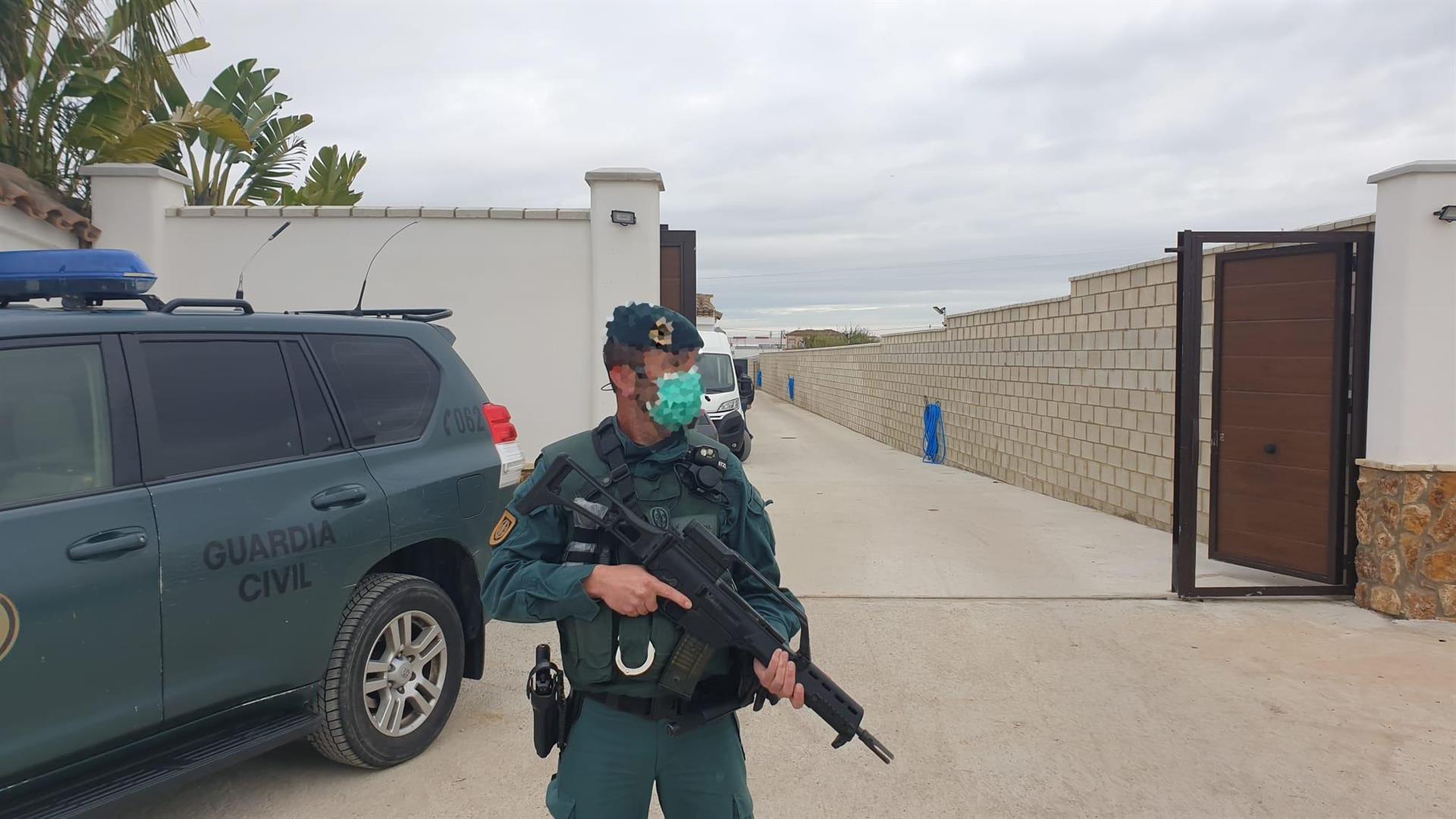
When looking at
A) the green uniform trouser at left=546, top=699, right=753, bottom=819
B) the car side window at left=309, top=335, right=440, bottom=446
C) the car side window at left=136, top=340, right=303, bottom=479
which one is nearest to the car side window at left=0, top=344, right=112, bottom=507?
the car side window at left=136, top=340, right=303, bottom=479

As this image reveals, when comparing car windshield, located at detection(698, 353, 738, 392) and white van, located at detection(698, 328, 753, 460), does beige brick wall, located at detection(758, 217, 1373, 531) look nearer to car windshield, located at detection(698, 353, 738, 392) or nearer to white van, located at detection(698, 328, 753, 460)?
white van, located at detection(698, 328, 753, 460)

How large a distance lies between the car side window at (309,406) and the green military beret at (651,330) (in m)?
1.88

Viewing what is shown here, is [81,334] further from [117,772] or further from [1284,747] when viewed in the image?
[1284,747]

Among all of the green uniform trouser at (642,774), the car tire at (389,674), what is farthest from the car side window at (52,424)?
the green uniform trouser at (642,774)

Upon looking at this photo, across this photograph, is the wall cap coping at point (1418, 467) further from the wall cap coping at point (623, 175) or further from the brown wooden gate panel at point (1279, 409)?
the wall cap coping at point (623, 175)

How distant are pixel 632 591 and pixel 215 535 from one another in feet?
5.79

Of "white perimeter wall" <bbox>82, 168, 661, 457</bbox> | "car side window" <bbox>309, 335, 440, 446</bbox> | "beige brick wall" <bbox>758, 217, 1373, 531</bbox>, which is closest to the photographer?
"car side window" <bbox>309, 335, 440, 446</bbox>

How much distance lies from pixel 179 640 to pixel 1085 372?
984 cm

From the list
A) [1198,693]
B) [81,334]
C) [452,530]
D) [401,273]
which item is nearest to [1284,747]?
[1198,693]

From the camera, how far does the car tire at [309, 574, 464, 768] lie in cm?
355

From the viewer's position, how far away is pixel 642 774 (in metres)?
2.24

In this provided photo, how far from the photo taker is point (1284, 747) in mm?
4098

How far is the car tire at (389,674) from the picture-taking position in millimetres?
3549

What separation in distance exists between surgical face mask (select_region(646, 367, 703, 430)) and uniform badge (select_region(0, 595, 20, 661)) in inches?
71.8
